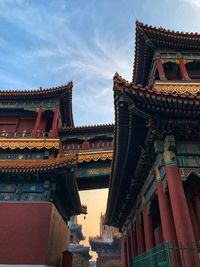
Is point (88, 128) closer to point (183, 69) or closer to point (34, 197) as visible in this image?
point (34, 197)

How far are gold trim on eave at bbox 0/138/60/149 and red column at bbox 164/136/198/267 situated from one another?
385 inches

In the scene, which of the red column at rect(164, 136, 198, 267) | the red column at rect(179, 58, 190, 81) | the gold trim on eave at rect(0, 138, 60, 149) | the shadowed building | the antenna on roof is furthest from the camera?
the gold trim on eave at rect(0, 138, 60, 149)

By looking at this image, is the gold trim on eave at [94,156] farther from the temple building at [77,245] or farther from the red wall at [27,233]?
the temple building at [77,245]

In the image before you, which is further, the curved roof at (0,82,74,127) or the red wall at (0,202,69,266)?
the curved roof at (0,82,74,127)

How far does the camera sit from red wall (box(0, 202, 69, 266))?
397 inches

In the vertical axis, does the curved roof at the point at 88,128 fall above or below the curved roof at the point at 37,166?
above

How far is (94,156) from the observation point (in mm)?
16172

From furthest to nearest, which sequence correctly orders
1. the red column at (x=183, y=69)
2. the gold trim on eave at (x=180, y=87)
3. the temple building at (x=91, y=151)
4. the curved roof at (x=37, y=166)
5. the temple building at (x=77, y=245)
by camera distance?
the temple building at (x=77, y=245) < the temple building at (x=91, y=151) < the curved roof at (x=37, y=166) < the red column at (x=183, y=69) < the gold trim on eave at (x=180, y=87)

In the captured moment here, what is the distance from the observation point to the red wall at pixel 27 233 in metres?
10.1

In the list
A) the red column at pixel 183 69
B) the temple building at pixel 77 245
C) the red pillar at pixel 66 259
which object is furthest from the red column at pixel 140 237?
the temple building at pixel 77 245

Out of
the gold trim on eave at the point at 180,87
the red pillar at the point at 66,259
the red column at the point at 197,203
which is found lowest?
the red pillar at the point at 66,259

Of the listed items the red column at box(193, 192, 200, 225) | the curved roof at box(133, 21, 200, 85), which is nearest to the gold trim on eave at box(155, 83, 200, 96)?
the curved roof at box(133, 21, 200, 85)

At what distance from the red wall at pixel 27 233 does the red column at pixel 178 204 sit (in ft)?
24.3

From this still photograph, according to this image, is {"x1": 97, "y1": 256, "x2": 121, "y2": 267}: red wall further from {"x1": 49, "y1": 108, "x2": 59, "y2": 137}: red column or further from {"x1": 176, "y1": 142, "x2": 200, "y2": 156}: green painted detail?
{"x1": 176, "y1": 142, "x2": 200, "y2": 156}: green painted detail
